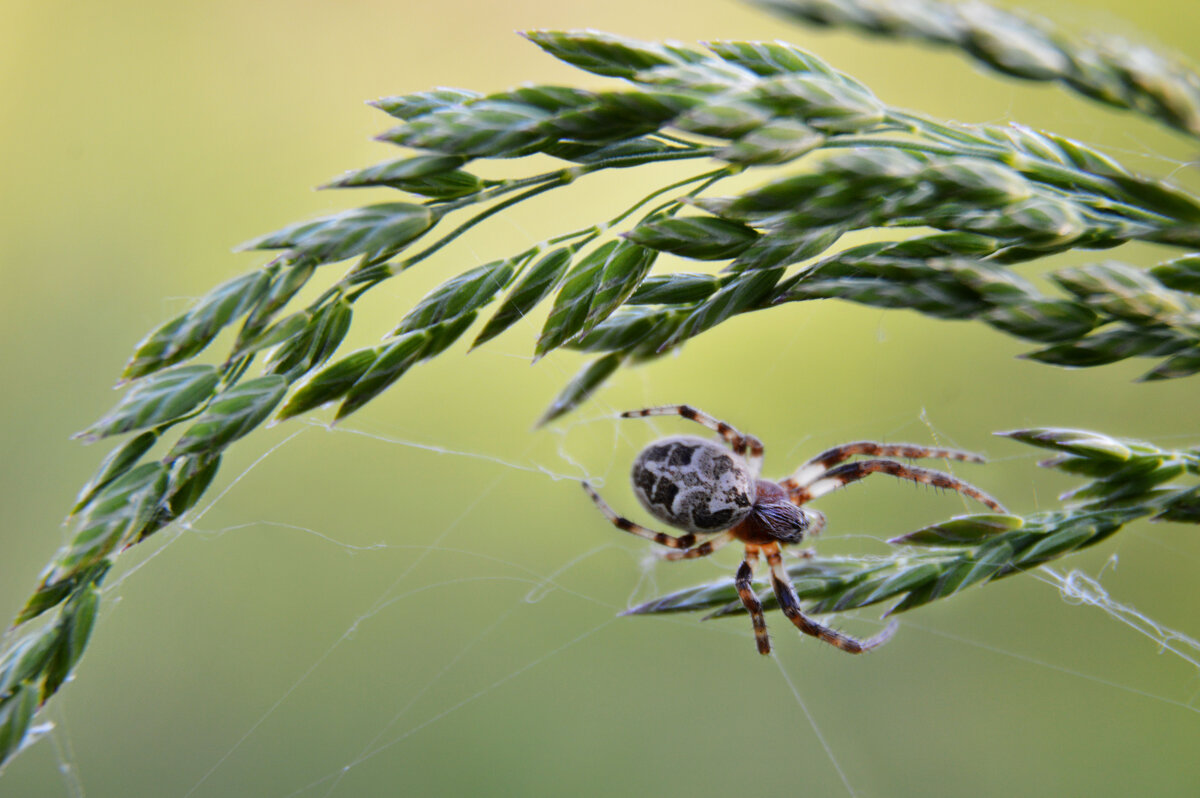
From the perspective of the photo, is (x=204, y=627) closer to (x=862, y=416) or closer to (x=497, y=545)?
(x=497, y=545)

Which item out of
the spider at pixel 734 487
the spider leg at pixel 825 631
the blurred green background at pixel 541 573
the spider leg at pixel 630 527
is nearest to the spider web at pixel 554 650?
the blurred green background at pixel 541 573

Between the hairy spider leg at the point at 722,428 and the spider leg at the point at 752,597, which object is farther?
the hairy spider leg at the point at 722,428

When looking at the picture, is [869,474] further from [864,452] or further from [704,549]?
[704,549]

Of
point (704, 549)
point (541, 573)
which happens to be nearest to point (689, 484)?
point (704, 549)

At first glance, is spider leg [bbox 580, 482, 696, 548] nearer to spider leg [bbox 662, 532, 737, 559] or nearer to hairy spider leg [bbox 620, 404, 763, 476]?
spider leg [bbox 662, 532, 737, 559]

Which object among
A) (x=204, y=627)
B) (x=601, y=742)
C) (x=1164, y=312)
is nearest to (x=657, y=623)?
(x=601, y=742)

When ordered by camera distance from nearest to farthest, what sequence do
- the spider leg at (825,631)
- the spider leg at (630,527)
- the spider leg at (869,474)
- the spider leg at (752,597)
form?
1. the spider leg at (752,597)
2. the spider leg at (825,631)
3. the spider leg at (869,474)
4. the spider leg at (630,527)

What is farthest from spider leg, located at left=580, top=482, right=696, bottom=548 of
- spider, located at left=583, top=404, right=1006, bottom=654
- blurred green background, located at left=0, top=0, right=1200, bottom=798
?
blurred green background, located at left=0, top=0, right=1200, bottom=798

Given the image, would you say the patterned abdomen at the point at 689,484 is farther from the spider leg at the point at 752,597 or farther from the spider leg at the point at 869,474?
the spider leg at the point at 869,474

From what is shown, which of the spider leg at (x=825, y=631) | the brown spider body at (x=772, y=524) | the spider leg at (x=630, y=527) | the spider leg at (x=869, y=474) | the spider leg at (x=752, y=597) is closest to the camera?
the spider leg at (x=752, y=597)
